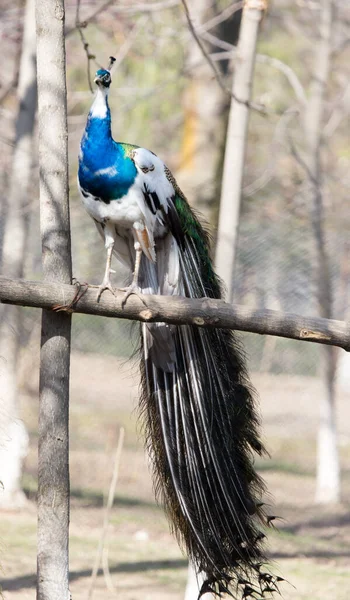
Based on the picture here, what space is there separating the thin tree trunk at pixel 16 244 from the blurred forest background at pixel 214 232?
0.04 metres

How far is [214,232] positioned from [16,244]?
1.96m

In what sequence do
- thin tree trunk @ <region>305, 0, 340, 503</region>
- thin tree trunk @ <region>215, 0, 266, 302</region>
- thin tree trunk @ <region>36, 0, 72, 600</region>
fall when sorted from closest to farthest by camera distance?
thin tree trunk @ <region>36, 0, 72, 600</region>, thin tree trunk @ <region>215, 0, 266, 302</region>, thin tree trunk @ <region>305, 0, 340, 503</region>

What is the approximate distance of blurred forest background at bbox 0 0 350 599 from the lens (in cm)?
727

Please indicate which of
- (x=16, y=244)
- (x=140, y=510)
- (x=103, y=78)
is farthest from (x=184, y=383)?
(x=140, y=510)

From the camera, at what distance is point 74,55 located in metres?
9.66

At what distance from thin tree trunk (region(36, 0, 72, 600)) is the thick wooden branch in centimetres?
13

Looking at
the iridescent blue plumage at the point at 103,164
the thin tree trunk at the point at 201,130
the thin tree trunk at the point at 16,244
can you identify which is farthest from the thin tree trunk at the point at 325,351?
the iridescent blue plumage at the point at 103,164

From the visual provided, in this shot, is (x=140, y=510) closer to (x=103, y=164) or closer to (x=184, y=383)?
(x=184, y=383)

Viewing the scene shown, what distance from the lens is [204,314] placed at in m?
3.35

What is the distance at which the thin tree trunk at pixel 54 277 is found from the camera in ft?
10.8

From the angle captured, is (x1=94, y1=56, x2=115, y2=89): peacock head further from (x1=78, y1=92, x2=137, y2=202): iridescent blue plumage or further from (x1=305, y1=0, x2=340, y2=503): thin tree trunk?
(x1=305, y1=0, x2=340, y2=503): thin tree trunk

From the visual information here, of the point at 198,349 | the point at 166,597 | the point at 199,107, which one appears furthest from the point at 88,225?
the point at 198,349

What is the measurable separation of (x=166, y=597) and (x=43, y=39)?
3510 mm

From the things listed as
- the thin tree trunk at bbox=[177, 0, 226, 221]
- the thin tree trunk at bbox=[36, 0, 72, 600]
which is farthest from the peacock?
the thin tree trunk at bbox=[177, 0, 226, 221]
